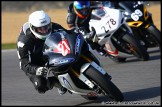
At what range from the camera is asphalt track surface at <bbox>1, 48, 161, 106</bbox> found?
8.92 metres

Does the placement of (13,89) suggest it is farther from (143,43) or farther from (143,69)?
(143,43)

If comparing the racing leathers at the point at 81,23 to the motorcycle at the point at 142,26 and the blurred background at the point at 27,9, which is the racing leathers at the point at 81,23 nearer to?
the motorcycle at the point at 142,26

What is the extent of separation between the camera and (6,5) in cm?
2733

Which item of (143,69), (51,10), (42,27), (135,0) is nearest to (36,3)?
(51,10)

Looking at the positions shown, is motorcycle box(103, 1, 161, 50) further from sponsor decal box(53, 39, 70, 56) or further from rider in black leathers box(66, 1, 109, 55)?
sponsor decal box(53, 39, 70, 56)

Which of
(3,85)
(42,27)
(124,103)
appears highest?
(42,27)

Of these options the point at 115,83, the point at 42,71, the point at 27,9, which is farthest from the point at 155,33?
the point at 27,9

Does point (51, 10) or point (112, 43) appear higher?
point (112, 43)

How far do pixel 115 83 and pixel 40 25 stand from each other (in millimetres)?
2613

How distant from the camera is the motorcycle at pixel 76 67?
26.6ft

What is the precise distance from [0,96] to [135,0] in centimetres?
525

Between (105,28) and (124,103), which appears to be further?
(105,28)

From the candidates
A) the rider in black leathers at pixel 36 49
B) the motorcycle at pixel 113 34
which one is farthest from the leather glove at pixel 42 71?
the motorcycle at pixel 113 34

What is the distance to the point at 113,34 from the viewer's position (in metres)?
12.4
